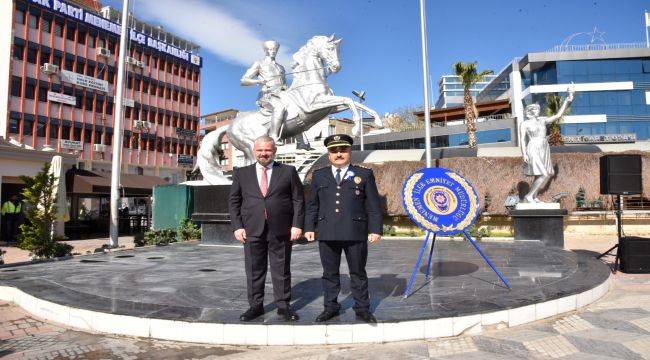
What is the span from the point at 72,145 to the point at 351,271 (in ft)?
144

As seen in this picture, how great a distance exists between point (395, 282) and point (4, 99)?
41.2 m

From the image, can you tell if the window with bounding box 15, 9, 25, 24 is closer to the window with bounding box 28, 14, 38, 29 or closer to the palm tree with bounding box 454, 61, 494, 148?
the window with bounding box 28, 14, 38, 29

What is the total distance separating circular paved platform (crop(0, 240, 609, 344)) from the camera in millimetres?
3760

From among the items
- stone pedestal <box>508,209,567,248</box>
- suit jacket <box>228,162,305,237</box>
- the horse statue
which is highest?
the horse statue

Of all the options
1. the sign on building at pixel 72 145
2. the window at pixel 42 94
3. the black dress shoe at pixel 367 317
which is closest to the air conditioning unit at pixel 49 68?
the window at pixel 42 94

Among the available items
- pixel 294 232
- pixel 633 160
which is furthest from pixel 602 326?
pixel 633 160

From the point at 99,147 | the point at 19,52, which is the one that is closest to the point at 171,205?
the point at 19,52

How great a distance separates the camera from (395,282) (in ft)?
18.4

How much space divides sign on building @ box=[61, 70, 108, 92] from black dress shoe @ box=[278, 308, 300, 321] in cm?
4414

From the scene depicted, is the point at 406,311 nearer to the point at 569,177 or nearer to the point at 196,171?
the point at 196,171

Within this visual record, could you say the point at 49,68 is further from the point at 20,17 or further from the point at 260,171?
the point at 260,171

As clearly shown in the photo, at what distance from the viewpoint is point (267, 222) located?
3.95 meters

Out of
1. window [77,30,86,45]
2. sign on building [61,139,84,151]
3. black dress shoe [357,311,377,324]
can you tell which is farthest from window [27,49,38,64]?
black dress shoe [357,311,377,324]

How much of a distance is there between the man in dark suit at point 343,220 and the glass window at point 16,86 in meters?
42.0
